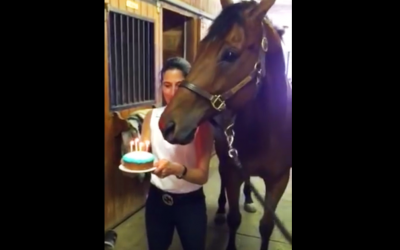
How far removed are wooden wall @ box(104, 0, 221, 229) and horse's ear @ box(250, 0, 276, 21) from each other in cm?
6

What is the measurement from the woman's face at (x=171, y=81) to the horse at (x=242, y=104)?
0.02m

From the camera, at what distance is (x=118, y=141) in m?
0.49

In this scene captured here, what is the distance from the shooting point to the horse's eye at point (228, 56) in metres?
0.46

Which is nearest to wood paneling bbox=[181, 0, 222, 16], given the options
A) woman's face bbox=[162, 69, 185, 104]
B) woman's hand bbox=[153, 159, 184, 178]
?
woman's face bbox=[162, 69, 185, 104]

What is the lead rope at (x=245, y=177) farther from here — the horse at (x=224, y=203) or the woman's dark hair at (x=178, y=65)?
the woman's dark hair at (x=178, y=65)

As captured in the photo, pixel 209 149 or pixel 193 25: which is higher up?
pixel 193 25

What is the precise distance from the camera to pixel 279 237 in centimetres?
49

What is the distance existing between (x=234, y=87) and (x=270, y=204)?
0.69 feet

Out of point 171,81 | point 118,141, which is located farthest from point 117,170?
point 171,81

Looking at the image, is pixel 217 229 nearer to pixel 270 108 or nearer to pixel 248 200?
pixel 248 200

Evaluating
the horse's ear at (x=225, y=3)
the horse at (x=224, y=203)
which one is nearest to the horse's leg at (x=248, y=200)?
the horse at (x=224, y=203)
